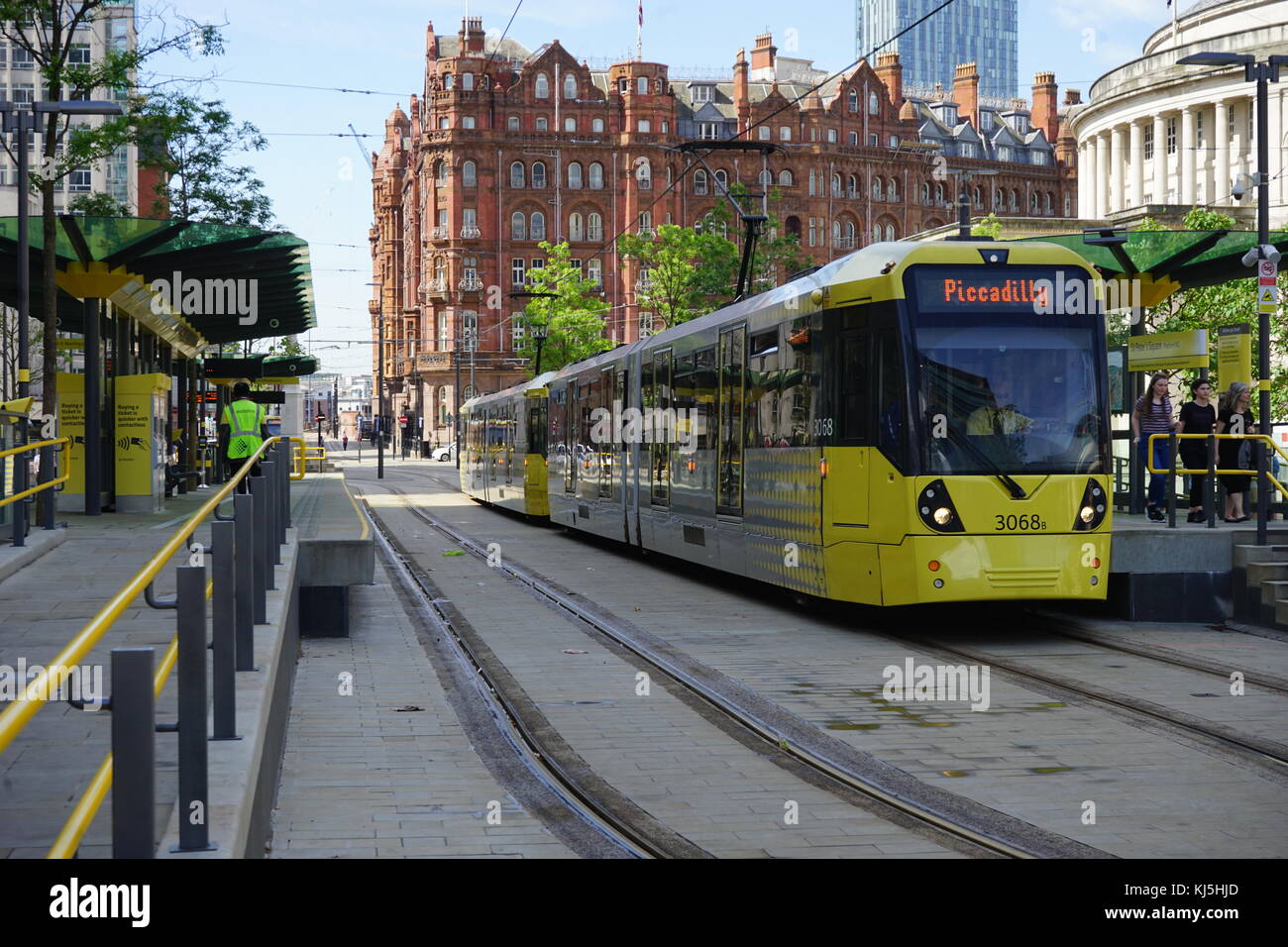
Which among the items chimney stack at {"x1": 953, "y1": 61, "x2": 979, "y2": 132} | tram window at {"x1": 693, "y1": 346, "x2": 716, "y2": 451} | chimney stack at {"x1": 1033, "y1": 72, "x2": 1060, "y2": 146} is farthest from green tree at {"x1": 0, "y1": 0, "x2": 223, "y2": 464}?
chimney stack at {"x1": 1033, "y1": 72, "x2": 1060, "y2": 146}

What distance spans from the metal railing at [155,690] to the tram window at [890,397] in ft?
22.4

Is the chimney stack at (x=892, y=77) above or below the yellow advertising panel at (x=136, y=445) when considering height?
above

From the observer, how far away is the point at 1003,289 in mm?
13133

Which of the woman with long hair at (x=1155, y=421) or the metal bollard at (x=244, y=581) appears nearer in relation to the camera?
the metal bollard at (x=244, y=581)

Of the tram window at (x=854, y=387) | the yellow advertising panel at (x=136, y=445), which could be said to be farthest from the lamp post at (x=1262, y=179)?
the yellow advertising panel at (x=136, y=445)

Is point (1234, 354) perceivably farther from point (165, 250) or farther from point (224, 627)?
point (224, 627)

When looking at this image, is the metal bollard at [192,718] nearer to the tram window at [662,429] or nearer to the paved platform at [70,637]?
the paved platform at [70,637]

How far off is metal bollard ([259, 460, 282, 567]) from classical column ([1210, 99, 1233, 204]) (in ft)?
241

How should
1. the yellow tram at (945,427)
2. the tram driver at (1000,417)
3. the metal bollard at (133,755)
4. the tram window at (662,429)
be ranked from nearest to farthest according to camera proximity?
the metal bollard at (133,755) → the yellow tram at (945,427) → the tram driver at (1000,417) → the tram window at (662,429)

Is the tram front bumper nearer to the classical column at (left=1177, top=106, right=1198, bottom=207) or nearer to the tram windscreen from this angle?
the tram windscreen

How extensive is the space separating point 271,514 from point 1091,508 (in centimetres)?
648

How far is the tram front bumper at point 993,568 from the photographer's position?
41.5 feet
